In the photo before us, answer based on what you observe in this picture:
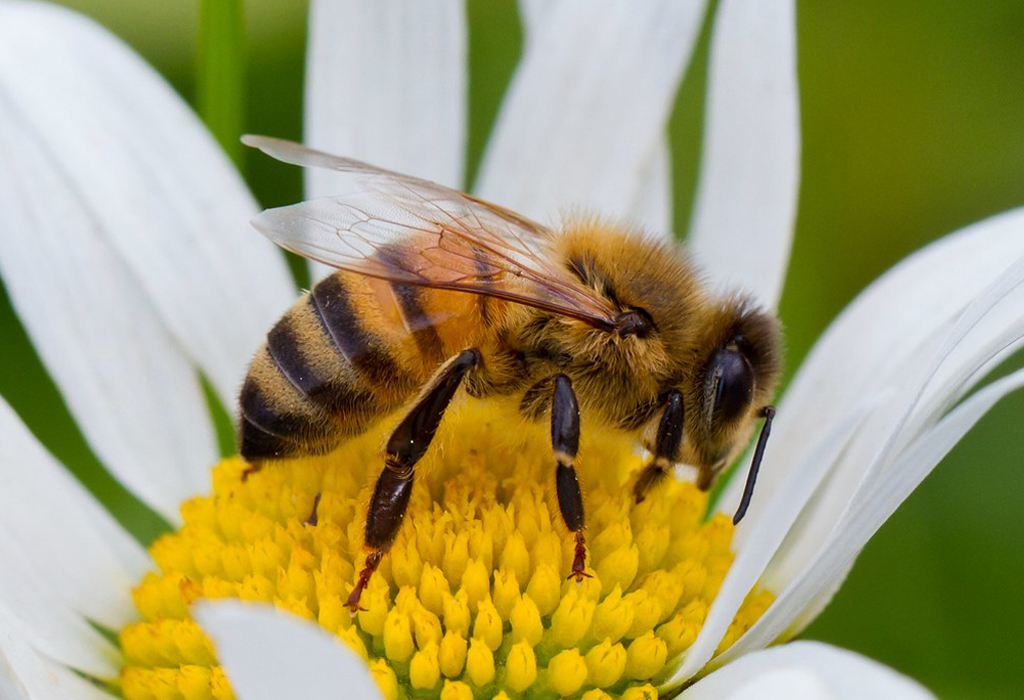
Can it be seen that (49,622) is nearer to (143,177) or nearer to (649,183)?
(143,177)

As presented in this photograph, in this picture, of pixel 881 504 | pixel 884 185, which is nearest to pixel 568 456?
pixel 881 504

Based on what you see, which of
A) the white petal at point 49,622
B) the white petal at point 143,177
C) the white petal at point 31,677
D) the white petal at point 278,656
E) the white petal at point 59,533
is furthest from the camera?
the white petal at point 143,177

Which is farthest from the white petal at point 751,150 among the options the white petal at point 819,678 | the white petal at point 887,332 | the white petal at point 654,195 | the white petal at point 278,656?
the white petal at point 278,656

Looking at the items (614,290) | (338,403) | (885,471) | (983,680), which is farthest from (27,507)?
(983,680)

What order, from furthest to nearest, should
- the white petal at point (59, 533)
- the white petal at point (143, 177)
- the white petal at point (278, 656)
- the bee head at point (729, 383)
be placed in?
the white petal at point (143, 177) → the white petal at point (59, 533) → the bee head at point (729, 383) → the white petal at point (278, 656)

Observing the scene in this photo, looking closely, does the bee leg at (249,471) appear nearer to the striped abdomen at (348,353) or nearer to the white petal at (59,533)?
the striped abdomen at (348,353)

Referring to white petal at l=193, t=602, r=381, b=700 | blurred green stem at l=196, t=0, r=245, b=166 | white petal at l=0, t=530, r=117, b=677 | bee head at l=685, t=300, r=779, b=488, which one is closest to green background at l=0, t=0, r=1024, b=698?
blurred green stem at l=196, t=0, r=245, b=166
